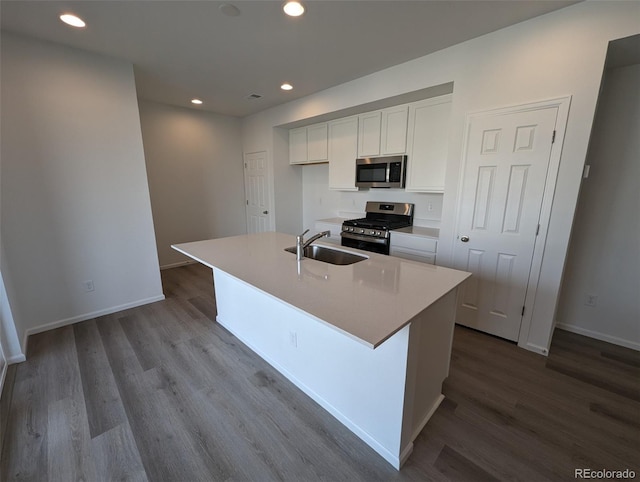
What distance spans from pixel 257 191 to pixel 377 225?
2.66m

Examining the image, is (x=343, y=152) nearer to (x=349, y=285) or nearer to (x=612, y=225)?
(x=349, y=285)

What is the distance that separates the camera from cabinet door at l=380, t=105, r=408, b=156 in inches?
123

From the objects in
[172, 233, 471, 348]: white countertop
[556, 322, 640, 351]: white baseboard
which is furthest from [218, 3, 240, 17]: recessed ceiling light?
[556, 322, 640, 351]: white baseboard

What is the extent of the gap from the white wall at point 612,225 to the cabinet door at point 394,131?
1660 millimetres

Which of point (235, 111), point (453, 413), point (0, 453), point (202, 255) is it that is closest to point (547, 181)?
point (453, 413)

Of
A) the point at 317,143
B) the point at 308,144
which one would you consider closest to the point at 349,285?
the point at 317,143

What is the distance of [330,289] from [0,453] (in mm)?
1998

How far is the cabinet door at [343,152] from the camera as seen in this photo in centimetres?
367

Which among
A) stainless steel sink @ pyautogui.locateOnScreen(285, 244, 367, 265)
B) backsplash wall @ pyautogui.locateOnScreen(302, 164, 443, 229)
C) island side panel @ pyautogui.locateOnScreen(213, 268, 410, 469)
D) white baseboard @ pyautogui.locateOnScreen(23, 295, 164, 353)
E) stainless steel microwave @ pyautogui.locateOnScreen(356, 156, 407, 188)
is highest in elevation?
stainless steel microwave @ pyautogui.locateOnScreen(356, 156, 407, 188)

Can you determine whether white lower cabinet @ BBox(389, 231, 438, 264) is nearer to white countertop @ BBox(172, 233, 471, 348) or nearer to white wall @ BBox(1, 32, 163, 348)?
white countertop @ BBox(172, 233, 471, 348)

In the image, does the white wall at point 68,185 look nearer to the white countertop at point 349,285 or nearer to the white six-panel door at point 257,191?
the white countertop at point 349,285

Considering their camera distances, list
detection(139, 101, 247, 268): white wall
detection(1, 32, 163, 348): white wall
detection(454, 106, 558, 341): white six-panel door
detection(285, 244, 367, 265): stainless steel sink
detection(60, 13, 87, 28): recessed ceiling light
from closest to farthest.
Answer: detection(60, 13, 87, 28): recessed ceiling light → detection(454, 106, 558, 341): white six-panel door → detection(285, 244, 367, 265): stainless steel sink → detection(1, 32, 163, 348): white wall → detection(139, 101, 247, 268): white wall

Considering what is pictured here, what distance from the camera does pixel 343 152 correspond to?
3807 millimetres

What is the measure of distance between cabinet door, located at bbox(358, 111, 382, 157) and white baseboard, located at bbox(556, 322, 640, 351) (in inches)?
107
